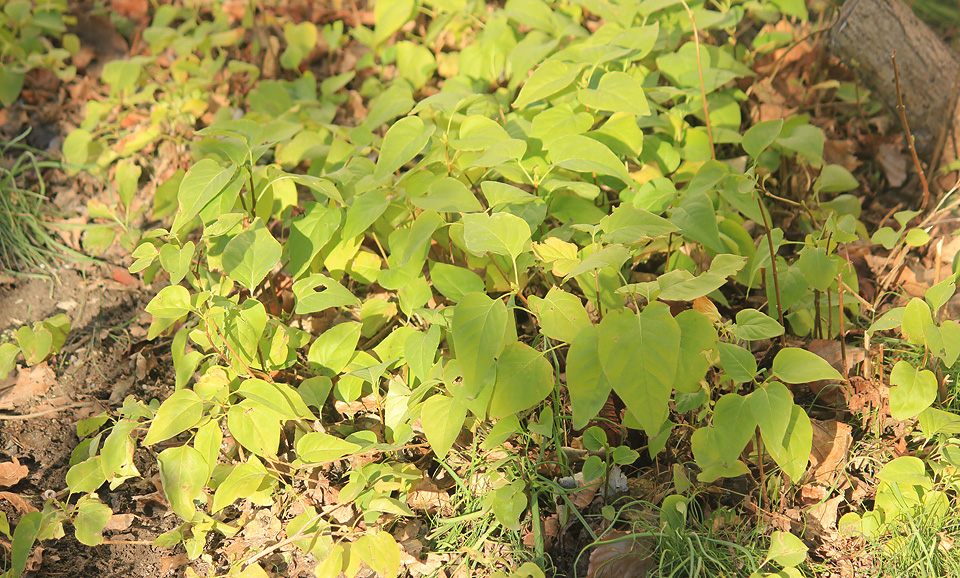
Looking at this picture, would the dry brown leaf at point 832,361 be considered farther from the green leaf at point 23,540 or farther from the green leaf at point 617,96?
the green leaf at point 23,540

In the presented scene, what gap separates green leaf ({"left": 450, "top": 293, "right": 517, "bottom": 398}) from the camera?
145 cm

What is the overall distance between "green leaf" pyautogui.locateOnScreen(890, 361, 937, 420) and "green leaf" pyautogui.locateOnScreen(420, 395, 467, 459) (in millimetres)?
1027

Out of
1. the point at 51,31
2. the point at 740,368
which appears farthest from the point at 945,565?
the point at 51,31

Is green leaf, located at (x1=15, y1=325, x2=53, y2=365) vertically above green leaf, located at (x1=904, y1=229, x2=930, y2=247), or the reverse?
green leaf, located at (x1=904, y1=229, x2=930, y2=247)

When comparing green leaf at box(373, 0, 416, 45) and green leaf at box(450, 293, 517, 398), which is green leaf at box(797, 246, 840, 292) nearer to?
green leaf at box(450, 293, 517, 398)

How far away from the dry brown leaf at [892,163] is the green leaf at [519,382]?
6.28ft

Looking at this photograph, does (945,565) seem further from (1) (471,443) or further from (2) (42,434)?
(2) (42,434)

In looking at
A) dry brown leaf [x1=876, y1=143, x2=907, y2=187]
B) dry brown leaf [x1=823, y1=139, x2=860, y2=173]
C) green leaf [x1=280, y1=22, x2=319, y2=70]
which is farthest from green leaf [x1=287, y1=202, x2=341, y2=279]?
dry brown leaf [x1=876, y1=143, x2=907, y2=187]

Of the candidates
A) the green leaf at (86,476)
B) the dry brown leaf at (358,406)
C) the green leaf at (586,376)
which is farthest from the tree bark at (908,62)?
the green leaf at (86,476)

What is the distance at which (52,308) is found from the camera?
2.36 meters

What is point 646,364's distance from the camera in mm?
1344

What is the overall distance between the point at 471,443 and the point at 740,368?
77 centimetres

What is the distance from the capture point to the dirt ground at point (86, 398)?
171cm

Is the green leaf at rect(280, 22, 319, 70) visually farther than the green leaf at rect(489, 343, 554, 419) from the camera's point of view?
Yes
